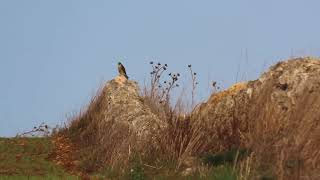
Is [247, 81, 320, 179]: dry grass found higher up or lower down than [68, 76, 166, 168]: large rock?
lower down

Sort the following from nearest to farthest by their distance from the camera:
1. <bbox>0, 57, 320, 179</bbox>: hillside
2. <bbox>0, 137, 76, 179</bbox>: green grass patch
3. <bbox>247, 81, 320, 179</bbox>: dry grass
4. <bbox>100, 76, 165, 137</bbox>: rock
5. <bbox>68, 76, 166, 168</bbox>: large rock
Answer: <bbox>247, 81, 320, 179</bbox>: dry grass < <bbox>0, 57, 320, 179</bbox>: hillside < <bbox>0, 137, 76, 179</bbox>: green grass patch < <bbox>68, 76, 166, 168</bbox>: large rock < <bbox>100, 76, 165, 137</bbox>: rock

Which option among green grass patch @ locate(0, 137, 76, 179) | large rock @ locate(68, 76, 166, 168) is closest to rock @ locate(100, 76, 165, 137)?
large rock @ locate(68, 76, 166, 168)

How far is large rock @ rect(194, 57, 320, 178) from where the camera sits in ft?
29.4

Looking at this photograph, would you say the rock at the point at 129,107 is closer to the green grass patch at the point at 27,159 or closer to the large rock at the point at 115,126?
the large rock at the point at 115,126

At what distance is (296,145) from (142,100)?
34.1ft

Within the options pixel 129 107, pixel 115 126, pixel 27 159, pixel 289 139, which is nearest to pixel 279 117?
pixel 289 139

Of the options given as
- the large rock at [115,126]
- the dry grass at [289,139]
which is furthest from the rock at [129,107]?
the dry grass at [289,139]

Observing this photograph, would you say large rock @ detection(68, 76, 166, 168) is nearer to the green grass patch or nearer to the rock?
the rock

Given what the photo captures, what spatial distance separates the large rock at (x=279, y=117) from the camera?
8.97m

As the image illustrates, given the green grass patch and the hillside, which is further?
the green grass patch

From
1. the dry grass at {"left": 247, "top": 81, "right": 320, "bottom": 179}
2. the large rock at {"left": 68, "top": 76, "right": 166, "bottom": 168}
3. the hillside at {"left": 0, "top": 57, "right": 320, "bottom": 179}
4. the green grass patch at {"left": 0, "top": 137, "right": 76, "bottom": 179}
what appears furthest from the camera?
the large rock at {"left": 68, "top": 76, "right": 166, "bottom": 168}

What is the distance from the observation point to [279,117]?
1011 cm

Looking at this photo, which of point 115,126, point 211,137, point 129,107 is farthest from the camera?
point 129,107

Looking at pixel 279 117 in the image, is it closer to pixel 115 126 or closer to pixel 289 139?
pixel 289 139
